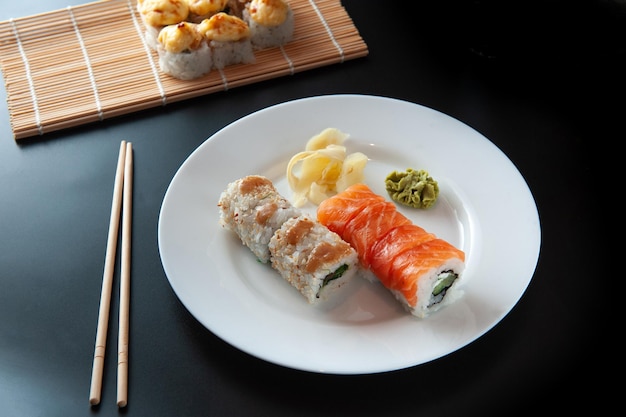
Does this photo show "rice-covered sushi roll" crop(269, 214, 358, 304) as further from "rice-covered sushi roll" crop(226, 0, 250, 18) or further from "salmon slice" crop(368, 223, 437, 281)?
"rice-covered sushi roll" crop(226, 0, 250, 18)

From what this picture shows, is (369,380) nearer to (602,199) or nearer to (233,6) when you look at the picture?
(602,199)

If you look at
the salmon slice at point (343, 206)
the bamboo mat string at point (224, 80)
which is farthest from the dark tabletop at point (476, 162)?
the salmon slice at point (343, 206)

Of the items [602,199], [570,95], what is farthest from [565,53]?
[602,199]

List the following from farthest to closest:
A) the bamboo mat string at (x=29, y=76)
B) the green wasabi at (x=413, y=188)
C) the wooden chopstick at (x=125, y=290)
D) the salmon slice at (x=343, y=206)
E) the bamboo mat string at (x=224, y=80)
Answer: the bamboo mat string at (x=224, y=80) < the bamboo mat string at (x=29, y=76) < the green wasabi at (x=413, y=188) < the salmon slice at (x=343, y=206) < the wooden chopstick at (x=125, y=290)

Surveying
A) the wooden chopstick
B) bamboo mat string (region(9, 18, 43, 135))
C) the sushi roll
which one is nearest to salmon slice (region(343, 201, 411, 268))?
the sushi roll

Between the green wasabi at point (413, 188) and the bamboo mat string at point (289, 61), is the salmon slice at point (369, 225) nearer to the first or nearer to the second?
the green wasabi at point (413, 188)

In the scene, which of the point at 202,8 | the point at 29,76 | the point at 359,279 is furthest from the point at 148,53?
the point at 359,279
